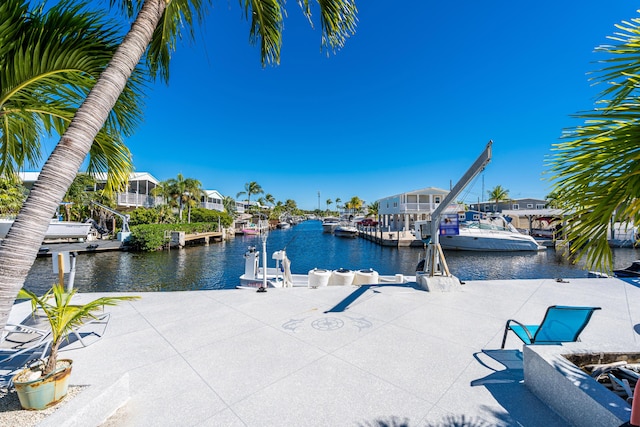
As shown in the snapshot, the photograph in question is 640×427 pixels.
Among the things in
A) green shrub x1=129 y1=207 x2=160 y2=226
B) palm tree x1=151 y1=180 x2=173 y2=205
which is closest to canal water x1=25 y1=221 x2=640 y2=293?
green shrub x1=129 y1=207 x2=160 y2=226

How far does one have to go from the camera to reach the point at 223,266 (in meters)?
20.3

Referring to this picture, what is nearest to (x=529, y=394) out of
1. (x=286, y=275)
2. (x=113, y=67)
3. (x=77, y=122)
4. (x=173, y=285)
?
(x=77, y=122)

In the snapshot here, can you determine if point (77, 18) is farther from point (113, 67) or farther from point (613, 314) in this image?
point (613, 314)

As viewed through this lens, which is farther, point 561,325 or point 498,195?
point 498,195

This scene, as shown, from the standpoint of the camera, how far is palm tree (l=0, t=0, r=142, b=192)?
90.7 inches

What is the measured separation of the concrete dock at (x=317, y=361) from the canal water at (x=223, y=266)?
799 centimetres

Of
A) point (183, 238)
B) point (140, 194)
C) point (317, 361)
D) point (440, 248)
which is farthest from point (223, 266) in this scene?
point (140, 194)

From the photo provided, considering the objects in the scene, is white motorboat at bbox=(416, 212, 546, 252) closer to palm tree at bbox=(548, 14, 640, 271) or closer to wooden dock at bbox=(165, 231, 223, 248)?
palm tree at bbox=(548, 14, 640, 271)

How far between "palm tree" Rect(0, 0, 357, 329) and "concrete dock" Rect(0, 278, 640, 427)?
116cm

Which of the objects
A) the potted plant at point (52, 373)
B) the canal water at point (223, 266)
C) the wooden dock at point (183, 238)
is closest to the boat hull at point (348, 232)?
the canal water at point (223, 266)

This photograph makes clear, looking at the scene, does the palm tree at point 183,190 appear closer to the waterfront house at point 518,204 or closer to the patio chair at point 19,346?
the patio chair at point 19,346

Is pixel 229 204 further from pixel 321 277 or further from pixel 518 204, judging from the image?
pixel 518 204

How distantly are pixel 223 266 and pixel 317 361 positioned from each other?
18797mm

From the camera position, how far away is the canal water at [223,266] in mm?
15195
